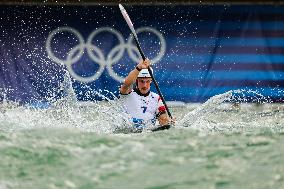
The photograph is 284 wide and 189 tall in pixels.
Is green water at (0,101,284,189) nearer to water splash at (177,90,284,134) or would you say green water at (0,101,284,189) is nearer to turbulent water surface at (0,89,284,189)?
turbulent water surface at (0,89,284,189)

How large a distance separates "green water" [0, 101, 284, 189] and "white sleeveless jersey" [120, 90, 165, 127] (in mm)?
1365

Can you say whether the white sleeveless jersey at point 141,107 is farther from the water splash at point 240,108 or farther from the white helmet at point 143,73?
the water splash at point 240,108

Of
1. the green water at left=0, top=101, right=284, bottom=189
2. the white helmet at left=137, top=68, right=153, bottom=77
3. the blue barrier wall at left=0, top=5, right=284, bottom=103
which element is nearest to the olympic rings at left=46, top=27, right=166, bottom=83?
the blue barrier wall at left=0, top=5, right=284, bottom=103

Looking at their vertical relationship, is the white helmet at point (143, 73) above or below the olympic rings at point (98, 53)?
below

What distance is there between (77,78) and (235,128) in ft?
15.0

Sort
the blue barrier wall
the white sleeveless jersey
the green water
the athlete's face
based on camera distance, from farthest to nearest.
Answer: the blue barrier wall → the athlete's face → the white sleeveless jersey → the green water

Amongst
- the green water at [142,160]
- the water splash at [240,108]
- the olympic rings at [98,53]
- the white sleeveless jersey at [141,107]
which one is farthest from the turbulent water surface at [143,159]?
the olympic rings at [98,53]

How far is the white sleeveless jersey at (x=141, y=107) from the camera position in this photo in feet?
23.5

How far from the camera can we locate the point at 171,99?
10.6 meters

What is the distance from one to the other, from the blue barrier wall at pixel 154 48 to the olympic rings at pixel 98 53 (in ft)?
0.06

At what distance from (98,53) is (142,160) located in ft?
21.2

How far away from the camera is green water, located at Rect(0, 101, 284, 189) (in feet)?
13.2

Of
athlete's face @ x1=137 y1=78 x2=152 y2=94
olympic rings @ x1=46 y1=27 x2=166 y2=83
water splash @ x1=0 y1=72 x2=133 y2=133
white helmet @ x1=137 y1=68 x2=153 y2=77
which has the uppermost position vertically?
olympic rings @ x1=46 y1=27 x2=166 y2=83

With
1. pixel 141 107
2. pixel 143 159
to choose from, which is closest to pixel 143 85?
pixel 141 107
